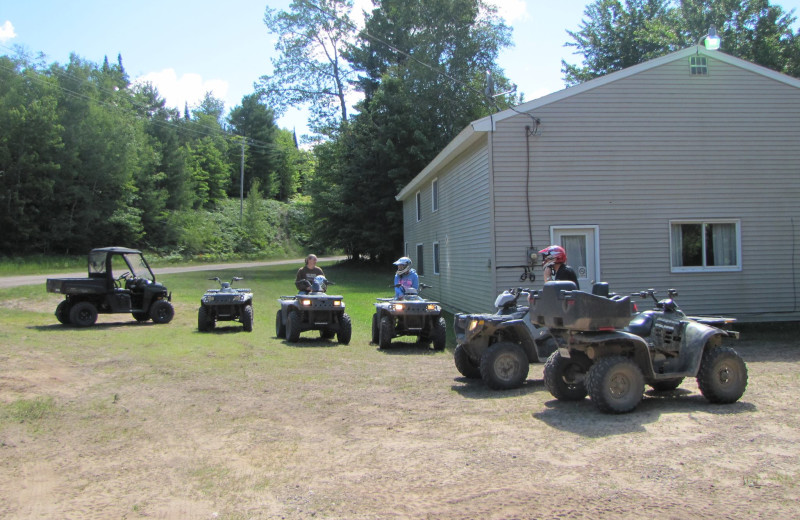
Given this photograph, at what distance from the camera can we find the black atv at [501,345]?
7508mm

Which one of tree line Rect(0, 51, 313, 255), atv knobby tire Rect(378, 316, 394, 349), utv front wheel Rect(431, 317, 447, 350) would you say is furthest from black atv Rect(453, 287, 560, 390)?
tree line Rect(0, 51, 313, 255)

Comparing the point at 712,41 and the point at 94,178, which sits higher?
the point at 94,178

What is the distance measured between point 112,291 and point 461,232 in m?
→ 8.29

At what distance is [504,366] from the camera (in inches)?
297

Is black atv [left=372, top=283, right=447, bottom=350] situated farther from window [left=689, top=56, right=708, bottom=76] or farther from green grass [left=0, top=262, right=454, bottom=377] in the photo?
window [left=689, top=56, right=708, bottom=76]

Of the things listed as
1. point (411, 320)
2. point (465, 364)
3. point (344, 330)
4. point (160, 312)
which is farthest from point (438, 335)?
point (160, 312)

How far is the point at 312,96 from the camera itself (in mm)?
45312

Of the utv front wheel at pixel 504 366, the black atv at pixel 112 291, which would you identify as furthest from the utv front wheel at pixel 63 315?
the utv front wheel at pixel 504 366

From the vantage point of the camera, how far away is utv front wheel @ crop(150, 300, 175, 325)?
48.8 feet

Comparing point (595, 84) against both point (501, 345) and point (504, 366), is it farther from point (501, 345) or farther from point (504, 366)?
point (504, 366)

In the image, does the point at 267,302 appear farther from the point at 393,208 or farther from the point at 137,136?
the point at 137,136

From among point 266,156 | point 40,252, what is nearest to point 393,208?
point 40,252

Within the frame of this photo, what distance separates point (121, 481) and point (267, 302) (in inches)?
651

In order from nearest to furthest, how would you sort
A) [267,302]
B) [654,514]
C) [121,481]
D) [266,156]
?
[654,514]
[121,481]
[267,302]
[266,156]
